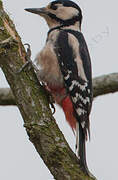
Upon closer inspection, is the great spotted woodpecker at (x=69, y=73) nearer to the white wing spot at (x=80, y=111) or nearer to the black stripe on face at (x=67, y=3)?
the white wing spot at (x=80, y=111)

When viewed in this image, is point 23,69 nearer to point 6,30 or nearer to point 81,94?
point 6,30

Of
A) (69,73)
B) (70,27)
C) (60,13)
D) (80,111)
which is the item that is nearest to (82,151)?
(80,111)

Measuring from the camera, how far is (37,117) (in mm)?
2744

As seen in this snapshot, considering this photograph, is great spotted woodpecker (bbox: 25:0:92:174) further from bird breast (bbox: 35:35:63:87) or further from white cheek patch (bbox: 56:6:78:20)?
white cheek patch (bbox: 56:6:78:20)

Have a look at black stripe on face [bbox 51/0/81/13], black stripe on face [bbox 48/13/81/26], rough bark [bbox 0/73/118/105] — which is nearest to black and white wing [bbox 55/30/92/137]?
rough bark [bbox 0/73/118/105]

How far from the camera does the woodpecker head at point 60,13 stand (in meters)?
4.17

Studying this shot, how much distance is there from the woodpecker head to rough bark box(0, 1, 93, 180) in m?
1.20

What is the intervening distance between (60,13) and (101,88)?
95 centimetres

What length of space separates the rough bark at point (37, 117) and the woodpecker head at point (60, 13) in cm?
120

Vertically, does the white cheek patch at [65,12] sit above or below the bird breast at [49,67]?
above

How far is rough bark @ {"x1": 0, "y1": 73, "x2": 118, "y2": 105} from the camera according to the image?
12.3ft

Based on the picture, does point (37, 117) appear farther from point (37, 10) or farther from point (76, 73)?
point (37, 10)

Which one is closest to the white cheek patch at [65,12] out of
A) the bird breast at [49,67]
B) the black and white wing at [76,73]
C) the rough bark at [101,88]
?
the black and white wing at [76,73]

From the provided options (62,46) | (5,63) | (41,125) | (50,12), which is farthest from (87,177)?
(50,12)
